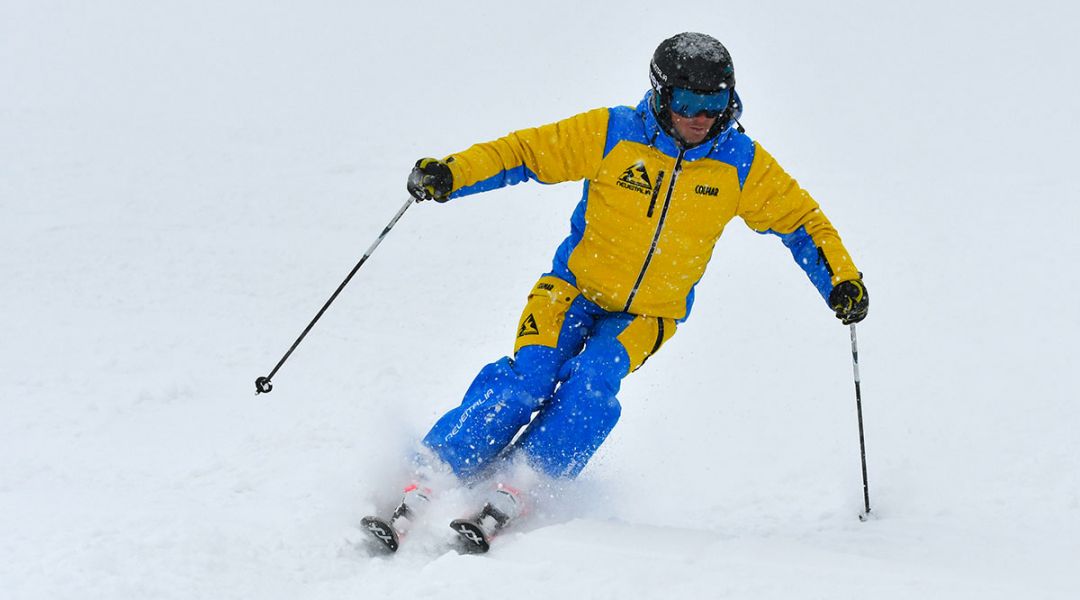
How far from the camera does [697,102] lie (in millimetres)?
4176

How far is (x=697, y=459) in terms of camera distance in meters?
5.54

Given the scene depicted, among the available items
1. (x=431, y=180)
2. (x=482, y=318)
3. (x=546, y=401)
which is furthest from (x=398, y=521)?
(x=482, y=318)

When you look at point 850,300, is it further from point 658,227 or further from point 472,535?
point 472,535

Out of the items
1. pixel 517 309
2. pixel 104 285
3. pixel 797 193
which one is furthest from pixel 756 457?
pixel 104 285

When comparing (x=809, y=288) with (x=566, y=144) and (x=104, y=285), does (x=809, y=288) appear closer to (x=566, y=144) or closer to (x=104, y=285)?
(x=566, y=144)

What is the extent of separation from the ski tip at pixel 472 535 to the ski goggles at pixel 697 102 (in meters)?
1.75

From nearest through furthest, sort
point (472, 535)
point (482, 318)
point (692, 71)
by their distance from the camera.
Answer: point (472, 535) < point (692, 71) < point (482, 318)

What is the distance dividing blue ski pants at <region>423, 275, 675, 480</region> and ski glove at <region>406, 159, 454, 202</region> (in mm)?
698

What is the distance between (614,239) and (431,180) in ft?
2.76

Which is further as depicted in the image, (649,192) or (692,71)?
(649,192)

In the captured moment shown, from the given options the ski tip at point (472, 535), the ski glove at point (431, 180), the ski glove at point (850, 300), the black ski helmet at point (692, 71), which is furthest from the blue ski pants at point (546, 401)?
the black ski helmet at point (692, 71)

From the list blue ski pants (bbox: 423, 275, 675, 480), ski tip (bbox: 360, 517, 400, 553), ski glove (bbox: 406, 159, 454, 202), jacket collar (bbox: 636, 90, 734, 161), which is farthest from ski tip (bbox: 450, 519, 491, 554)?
jacket collar (bbox: 636, 90, 734, 161)

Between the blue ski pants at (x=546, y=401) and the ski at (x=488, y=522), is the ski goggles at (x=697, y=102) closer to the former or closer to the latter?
the blue ski pants at (x=546, y=401)

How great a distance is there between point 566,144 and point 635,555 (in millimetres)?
1705
